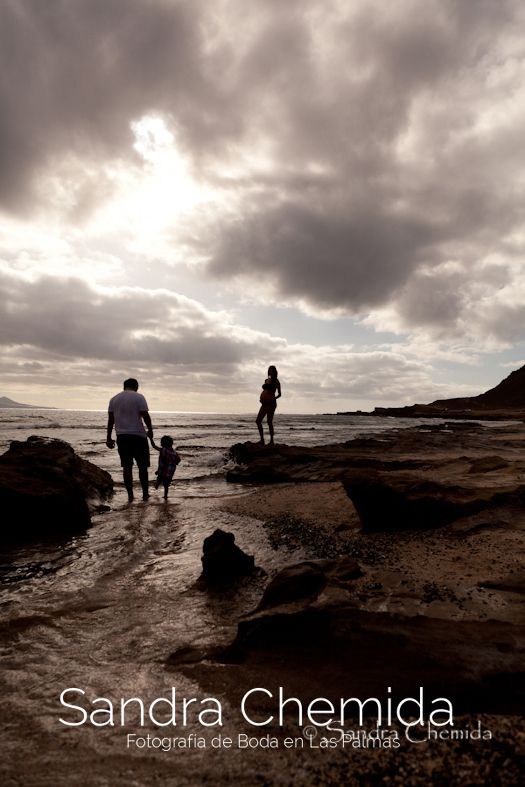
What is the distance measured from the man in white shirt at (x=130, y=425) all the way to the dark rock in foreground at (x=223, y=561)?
194 inches

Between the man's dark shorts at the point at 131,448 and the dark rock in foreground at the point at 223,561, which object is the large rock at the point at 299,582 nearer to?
Answer: the dark rock in foreground at the point at 223,561

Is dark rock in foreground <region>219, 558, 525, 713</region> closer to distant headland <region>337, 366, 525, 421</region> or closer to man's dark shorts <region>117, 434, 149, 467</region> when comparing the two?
man's dark shorts <region>117, 434, 149, 467</region>

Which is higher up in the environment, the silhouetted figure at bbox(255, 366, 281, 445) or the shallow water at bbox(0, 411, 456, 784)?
the silhouetted figure at bbox(255, 366, 281, 445)

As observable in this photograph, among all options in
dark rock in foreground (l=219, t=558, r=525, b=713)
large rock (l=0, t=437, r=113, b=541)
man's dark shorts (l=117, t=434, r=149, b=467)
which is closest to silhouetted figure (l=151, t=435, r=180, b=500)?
man's dark shorts (l=117, t=434, r=149, b=467)

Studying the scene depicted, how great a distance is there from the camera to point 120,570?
4461 millimetres

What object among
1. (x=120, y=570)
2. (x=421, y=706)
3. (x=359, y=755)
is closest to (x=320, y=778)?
(x=359, y=755)

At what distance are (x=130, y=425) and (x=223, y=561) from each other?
5347 mm

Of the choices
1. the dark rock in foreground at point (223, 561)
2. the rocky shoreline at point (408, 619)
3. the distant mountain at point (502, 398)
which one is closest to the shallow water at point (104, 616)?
the dark rock in foreground at point (223, 561)

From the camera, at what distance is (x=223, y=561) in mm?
4004

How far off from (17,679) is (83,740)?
80 cm

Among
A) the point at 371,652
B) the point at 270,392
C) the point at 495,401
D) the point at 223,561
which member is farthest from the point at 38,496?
the point at 495,401

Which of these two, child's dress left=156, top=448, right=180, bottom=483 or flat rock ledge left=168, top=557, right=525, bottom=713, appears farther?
child's dress left=156, top=448, right=180, bottom=483

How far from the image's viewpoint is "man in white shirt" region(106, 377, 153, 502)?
867cm

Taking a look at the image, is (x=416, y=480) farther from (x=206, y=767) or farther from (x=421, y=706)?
(x=206, y=767)
